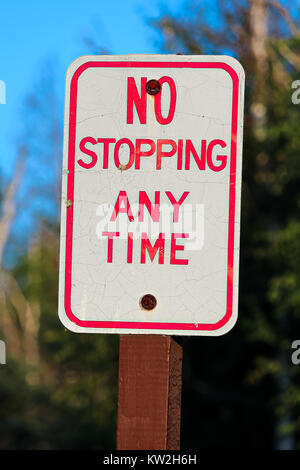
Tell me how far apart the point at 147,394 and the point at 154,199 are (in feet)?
1.98

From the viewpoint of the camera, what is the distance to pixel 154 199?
2.36 metres

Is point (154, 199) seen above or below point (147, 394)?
above

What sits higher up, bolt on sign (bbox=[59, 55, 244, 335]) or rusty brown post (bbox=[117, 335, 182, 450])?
bolt on sign (bbox=[59, 55, 244, 335])

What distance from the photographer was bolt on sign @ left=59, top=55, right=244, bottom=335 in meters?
2.34

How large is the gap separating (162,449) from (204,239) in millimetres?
658

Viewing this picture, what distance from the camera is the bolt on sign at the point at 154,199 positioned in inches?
92.0

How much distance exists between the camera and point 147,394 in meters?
2.38

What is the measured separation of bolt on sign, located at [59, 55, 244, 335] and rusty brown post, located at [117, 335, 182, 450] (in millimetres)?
74

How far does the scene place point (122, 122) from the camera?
2406mm

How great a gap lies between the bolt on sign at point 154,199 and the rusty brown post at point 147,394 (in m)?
0.07

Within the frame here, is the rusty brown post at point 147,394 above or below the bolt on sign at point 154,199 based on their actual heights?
below

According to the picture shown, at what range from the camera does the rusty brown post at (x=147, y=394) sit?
93.2 inches
